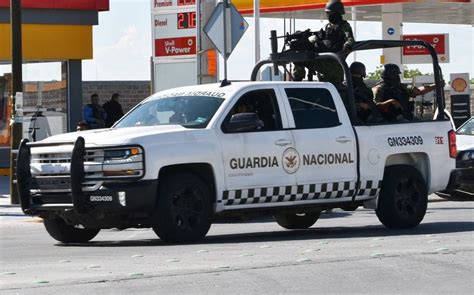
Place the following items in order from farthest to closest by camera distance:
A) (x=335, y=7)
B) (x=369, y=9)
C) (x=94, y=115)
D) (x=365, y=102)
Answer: (x=369, y=9), (x=94, y=115), (x=335, y=7), (x=365, y=102)

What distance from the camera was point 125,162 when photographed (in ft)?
44.3

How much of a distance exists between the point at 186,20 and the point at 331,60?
944cm

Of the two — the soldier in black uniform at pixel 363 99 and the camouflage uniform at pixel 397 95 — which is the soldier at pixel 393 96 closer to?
the camouflage uniform at pixel 397 95

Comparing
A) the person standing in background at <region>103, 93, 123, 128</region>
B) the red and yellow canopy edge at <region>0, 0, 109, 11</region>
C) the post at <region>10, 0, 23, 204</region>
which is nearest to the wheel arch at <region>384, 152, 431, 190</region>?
the post at <region>10, 0, 23, 204</region>

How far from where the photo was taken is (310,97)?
15.1 meters

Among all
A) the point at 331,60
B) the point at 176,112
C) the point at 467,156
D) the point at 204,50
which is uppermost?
the point at 204,50

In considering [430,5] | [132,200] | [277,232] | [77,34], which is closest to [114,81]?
[77,34]

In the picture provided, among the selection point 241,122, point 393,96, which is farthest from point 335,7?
Answer: point 241,122

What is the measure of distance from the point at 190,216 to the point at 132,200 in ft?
2.46

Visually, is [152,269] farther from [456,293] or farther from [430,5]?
[430,5]

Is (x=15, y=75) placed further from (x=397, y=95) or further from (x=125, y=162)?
(x=125, y=162)

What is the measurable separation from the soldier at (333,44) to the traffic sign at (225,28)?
13.0 ft

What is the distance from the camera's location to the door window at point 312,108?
587 inches

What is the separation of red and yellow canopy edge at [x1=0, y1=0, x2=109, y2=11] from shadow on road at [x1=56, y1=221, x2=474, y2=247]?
15.2 meters
